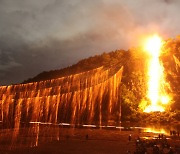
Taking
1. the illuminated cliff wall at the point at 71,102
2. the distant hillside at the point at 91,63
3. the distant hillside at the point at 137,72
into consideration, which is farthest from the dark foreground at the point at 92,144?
the distant hillside at the point at 91,63

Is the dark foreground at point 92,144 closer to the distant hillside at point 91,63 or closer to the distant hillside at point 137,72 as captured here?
the distant hillside at point 137,72

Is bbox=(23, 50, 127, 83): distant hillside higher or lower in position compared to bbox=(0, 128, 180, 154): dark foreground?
higher

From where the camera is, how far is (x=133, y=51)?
206 ft

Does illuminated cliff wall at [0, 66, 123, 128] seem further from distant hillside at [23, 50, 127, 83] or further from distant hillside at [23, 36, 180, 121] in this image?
distant hillside at [23, 50, 127, 83]

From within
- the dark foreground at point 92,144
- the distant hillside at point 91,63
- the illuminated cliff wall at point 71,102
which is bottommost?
the dark foreground at point 92,144

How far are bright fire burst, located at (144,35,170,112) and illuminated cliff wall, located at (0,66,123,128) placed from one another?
685cm

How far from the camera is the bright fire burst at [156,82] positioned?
51.8m

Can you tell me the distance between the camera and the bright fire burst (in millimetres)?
51750

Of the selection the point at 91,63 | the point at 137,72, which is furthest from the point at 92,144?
the point at 91,63

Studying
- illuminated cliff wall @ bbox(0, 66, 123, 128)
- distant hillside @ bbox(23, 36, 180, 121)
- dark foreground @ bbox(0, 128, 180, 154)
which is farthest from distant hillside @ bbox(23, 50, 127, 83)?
dark foreground @ bbox(0, 128, 180, 154)

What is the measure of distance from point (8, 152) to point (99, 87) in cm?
3122

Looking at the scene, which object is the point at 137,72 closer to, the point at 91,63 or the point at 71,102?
the point at 91,63

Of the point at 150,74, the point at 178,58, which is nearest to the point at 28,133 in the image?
the point at 150,74

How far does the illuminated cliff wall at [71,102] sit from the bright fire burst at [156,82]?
6853 mm
